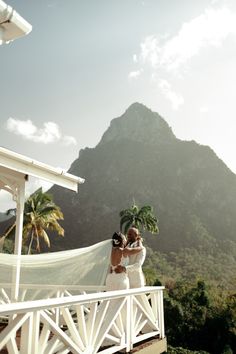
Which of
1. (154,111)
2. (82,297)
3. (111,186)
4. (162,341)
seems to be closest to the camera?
(82,297)

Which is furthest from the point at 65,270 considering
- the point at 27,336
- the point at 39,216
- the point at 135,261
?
the point at 39,216

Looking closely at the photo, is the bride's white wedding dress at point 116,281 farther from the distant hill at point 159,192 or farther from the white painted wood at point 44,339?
the distant hill at point 159,192

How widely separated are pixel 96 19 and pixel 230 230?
83474mm

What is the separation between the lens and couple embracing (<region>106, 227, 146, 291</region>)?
5.33 metres

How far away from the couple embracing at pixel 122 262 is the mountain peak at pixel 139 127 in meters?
106

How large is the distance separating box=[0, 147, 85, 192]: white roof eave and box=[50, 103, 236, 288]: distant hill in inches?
2922

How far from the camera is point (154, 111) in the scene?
123 meters

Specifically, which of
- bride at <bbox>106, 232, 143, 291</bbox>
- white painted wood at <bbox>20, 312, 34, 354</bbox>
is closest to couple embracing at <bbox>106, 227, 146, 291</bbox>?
bride at <bbox>106, 232, 143, 291</bbox>

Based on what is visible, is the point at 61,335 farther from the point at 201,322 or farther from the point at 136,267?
the point at 201,322

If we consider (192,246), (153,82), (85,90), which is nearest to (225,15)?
(85,90)

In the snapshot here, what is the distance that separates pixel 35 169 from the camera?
5.37m

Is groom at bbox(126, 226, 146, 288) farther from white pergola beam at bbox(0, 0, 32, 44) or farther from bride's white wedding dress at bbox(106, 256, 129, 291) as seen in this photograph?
white pergola beam at bbox(0, 0, 32, 44)

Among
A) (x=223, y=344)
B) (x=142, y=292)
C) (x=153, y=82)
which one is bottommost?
(x=223, y=344)

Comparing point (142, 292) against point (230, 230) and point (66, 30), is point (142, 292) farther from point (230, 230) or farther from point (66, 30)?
point (230, 230)
